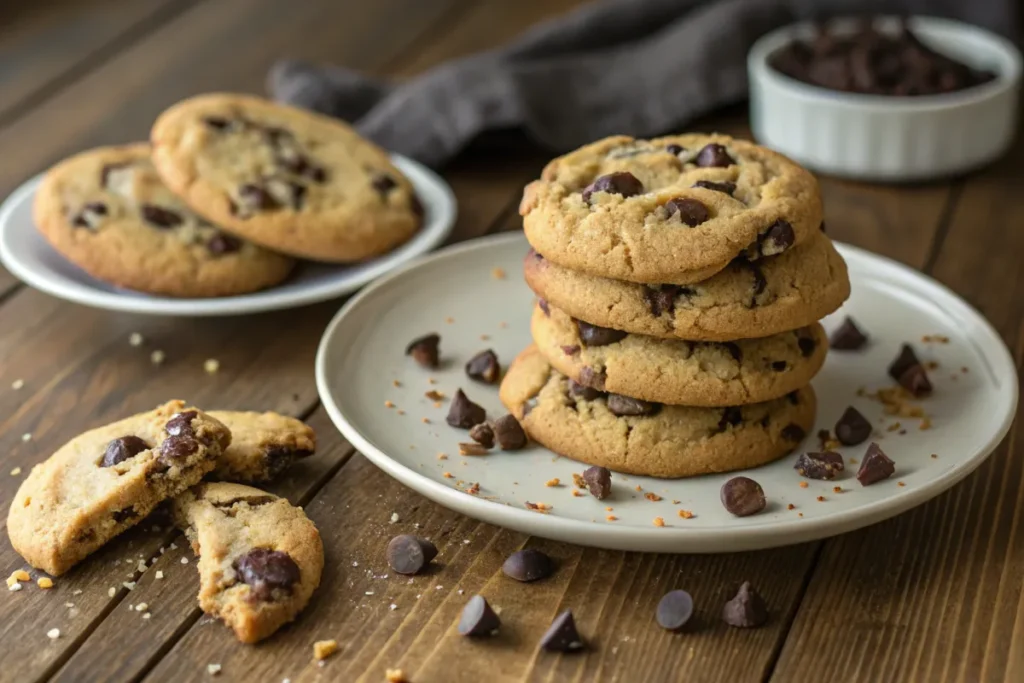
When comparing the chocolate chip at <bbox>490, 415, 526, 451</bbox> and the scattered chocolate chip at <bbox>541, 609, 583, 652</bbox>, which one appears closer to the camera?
the scattered chocolate chip at <bbox>541, 609, 583, 652</bbox>

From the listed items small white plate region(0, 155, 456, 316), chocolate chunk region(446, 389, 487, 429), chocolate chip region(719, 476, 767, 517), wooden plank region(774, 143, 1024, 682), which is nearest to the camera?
wooden plank region(774, 143, 1024, 682)

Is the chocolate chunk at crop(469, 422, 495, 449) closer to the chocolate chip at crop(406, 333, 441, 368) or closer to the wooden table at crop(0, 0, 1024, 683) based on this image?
the wooden table at crop(0, 0, 1024, 683)

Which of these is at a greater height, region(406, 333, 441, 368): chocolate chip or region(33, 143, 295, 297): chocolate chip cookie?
region(33, 143, 295, 297): chocolate chip cookie

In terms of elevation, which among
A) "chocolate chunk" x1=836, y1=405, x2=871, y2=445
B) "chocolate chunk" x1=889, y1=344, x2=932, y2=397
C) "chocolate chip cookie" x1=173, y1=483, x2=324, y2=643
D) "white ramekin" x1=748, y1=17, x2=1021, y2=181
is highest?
"chocolate chip cookie" x1=173, y1=483, x2=324, y2=643

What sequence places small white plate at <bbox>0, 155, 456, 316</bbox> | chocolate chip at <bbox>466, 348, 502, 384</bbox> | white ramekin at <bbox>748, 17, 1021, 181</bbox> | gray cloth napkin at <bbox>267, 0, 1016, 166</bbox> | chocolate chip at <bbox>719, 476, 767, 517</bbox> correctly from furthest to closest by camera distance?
gray cloth napkin at <bbox>267, 0, 1016, 166</bbox>
white ramekin at <bbox>748, 17, 1021, 181</bbox>
small white plate at <bbox>0, 155, 456, 316</bbox>
chocolate chip at <bbox>466, 348, 502, 384</bbox>
chocolate chip at <bbox>719, 476, 767, 517</bbox>

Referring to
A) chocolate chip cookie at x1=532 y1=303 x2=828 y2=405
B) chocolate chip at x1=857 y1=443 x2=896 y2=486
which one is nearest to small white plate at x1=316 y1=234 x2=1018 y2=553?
chocolate chip at x1=857 y1=443 x2=896 y2=486

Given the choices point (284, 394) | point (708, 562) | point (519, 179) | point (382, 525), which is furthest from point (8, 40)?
point (708, 562)

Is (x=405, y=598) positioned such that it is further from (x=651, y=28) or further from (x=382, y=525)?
(x=651, y=28)

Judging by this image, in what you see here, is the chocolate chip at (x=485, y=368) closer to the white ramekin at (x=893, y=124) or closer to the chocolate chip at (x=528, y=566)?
the chocolate chip at (x=528, y=566)
